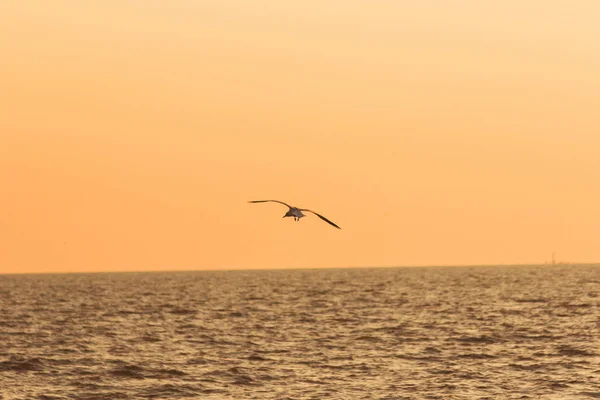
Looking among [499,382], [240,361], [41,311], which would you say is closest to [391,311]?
[41,311]

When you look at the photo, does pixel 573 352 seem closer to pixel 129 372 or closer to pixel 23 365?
pixel 129 372

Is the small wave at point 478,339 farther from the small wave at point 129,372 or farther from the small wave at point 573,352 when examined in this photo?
the small wave at point 129,372

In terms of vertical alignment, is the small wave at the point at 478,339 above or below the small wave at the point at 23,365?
above

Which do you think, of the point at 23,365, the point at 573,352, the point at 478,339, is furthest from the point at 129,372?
the point at 478,339

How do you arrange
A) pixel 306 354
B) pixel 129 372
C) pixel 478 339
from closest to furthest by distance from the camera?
1. pixel 129 372
2. pixel 306 354
3. pixel 478 339

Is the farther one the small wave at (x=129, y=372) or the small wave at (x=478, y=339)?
the small wave at (x=478, y=339)

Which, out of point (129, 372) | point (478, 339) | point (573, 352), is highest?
point (478, 339)

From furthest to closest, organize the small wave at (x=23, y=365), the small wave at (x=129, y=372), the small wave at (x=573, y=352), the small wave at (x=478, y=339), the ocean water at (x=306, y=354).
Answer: the small wave at (x=478, y=339) → the small wave at (x=573, y=352) → the small wave at (x=23, y=365) → the small wave at (x=129, y=372) → the ocean water at (x=306, y=354)

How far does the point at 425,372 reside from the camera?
47969 millimetres

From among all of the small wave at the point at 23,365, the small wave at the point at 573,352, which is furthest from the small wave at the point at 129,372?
the small wave at the point at 573,352

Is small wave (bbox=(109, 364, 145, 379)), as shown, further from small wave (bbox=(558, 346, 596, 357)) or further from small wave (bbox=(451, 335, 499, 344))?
small wave (bbox=(558, 346, 596, 357))

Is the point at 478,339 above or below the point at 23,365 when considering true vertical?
above

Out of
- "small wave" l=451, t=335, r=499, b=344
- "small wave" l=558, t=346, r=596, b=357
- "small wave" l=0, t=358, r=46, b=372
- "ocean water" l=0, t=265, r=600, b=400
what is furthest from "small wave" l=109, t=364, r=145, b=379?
"small wave" l=558, t=346, r=596, b=357

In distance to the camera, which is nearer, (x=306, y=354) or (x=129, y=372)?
(x=129, y=372)
